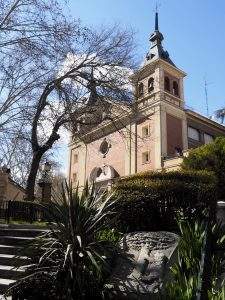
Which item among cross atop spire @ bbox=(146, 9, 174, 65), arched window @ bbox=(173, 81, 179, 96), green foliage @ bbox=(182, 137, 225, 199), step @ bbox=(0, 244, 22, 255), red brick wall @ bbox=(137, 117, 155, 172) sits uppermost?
cross atop spire @ bbox=(146, 9, 174, 65)

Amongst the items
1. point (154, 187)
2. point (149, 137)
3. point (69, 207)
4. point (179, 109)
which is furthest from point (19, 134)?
point (179, 109)

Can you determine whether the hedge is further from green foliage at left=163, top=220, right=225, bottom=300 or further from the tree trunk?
the tree trunk

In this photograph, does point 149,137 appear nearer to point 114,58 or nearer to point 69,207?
point 114,58

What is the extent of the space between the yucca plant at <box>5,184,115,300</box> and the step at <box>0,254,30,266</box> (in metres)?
0.41

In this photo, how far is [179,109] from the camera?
3688 cm

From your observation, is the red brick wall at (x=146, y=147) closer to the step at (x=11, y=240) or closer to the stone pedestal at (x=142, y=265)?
the step at (x=11, y=240)

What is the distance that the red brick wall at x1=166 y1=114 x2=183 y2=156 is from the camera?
35062 millimetres

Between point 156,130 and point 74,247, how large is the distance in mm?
29692

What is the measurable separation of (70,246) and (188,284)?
177 cm

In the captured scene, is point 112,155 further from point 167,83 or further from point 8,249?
point 8,249

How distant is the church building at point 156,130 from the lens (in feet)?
113

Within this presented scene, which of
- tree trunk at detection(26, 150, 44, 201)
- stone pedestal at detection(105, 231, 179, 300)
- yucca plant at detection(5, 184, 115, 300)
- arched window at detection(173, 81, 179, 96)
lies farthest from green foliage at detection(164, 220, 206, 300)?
arched window at detection(173, 81, 179, 96)

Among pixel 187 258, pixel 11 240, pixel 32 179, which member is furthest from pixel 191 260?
pixel 32 179

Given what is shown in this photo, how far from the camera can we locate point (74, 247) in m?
5.64
